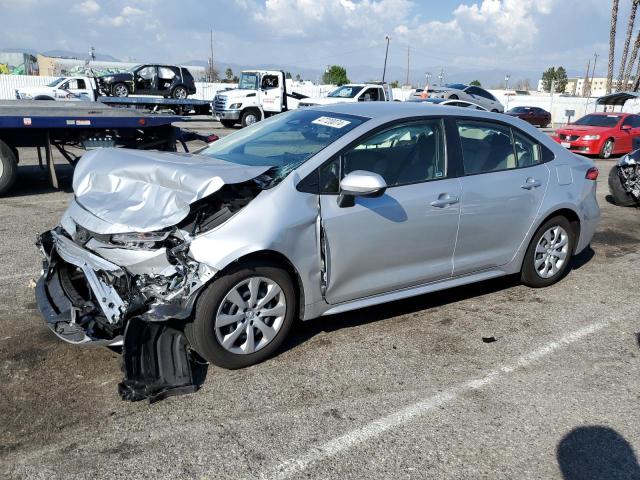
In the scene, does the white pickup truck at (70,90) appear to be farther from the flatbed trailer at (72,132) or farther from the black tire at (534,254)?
the black tire at (534,254)

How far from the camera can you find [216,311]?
3.56 meters

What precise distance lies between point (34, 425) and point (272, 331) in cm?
146

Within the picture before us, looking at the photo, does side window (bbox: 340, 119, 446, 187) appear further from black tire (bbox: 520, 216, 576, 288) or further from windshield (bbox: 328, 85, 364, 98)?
windshield (bbox: 328, 85, 364, 98)

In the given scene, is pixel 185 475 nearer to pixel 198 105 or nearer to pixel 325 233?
pixel 325 233

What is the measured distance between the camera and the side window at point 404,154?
13.8 ft

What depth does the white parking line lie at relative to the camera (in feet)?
9.52

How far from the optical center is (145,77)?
1104 inches

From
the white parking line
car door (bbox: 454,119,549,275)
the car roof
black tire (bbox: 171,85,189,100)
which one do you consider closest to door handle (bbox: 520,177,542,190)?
car door (bbox: 454,119,549,275)

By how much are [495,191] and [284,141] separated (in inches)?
68.9

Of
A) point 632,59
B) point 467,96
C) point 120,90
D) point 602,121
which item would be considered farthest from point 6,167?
point 632,59

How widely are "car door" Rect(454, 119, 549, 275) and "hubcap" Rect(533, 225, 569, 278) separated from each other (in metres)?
0.37

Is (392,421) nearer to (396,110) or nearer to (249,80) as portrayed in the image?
(396,110)

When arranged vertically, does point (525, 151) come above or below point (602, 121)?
above

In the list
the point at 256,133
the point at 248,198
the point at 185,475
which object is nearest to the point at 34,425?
the point at 185,475
